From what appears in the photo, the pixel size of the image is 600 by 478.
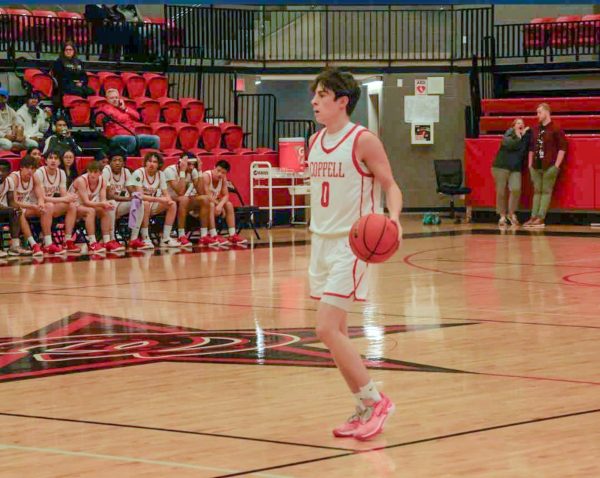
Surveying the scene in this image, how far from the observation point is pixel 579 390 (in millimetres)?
6418

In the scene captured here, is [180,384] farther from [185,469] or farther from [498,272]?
[498,272]

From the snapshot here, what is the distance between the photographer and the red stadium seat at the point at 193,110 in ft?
70.7

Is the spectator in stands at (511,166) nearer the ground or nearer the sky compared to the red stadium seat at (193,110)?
nearer the ground

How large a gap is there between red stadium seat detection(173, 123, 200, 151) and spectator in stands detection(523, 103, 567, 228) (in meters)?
5.79

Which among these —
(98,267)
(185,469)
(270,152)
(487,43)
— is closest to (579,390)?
(185,469)

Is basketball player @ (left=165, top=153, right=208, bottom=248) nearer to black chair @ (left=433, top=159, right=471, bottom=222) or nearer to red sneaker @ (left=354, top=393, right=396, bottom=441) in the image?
black chair @ (left=433, top=159, right=471, bottom=222)

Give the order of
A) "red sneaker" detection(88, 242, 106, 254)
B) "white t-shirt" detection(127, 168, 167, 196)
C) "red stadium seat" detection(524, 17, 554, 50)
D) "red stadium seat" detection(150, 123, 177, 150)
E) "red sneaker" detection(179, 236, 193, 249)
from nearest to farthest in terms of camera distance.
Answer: "red sneaker" detection(88, 242, 106, 254) → "white t-shirt" detection(127, 168, 167, 196) → "red sneaker" detection(179, 236, 193, 249) → "red stadium seat" detection(150, 123, 177, 150) → "red stadium seat" detection(524, 17, 554, 50)

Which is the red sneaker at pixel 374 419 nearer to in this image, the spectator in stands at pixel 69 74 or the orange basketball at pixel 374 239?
the orange basketball at pixel 374 239

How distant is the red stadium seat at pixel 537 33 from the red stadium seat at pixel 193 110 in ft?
22.4

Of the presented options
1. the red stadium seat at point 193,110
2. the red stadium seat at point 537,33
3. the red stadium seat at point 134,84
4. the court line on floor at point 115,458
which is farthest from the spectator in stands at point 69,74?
the court line on floor at point 115,458

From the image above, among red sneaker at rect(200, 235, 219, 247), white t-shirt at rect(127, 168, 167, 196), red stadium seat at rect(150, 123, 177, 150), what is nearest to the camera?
white t-shirt at rect(127, 168, 167, 196)

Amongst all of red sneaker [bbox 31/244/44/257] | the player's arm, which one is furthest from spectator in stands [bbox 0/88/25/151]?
the player's arm

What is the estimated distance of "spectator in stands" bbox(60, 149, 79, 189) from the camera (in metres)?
16.3

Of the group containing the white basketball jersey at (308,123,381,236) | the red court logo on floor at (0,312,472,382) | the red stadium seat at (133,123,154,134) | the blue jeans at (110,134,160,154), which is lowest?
the red court logo on floor at (0,312,472,382)
